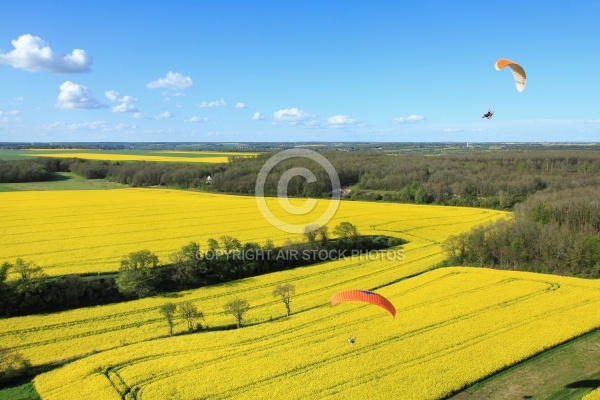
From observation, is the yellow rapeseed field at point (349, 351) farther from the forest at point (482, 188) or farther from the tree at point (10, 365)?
the forest at point (482, 188)

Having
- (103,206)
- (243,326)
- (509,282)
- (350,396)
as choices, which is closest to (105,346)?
(243,326)

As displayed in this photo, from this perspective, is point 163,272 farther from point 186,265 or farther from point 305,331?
point 305,331

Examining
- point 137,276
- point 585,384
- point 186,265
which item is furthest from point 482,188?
point 585,384

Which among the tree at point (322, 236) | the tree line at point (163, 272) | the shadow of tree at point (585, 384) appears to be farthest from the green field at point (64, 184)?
the shadow of tree at point (585, 384)

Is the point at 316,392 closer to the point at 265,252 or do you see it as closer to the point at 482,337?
the point at 482,337

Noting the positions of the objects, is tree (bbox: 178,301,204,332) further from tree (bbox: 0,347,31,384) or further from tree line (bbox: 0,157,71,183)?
tree line (bbox: 0,157,71,183)

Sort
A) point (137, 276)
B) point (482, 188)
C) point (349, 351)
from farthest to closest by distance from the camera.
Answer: point (482, 188) < point (137, 276) < point (349, 351)

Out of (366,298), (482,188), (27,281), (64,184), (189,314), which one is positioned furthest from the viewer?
(64,184)

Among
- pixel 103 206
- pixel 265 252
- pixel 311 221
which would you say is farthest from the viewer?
pixel 103 206
